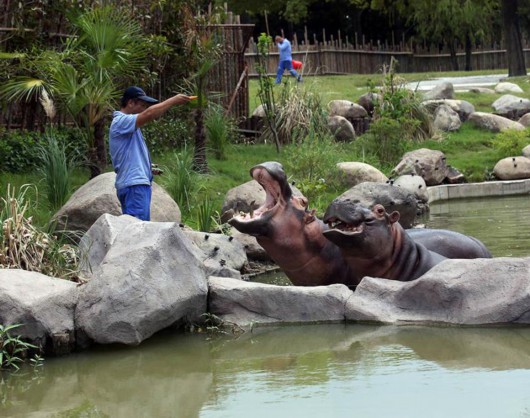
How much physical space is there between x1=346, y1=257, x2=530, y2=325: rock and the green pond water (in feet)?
0.31

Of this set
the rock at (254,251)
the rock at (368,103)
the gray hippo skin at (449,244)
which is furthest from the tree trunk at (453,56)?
the gray hippo skin at (449,244)

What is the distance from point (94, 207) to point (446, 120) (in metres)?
12.7

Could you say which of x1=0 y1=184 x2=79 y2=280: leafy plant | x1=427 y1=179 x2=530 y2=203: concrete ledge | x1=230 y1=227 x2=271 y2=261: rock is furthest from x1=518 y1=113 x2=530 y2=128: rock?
x1=0 y1=184 x2=79 y2=280: leafy plant

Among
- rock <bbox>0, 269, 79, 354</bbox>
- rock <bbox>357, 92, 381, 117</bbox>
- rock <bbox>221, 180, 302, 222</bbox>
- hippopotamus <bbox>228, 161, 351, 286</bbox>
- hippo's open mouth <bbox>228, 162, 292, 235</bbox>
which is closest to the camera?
rock <bbox>0, 269, 79, 354</bbox>

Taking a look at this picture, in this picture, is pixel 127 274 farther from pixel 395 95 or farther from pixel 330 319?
pixel 395 95

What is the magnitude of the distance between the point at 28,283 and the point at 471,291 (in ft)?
9.99

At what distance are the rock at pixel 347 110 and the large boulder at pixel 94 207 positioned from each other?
11.0 m

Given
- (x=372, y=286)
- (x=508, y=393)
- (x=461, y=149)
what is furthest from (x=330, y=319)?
(x=461, y=149)

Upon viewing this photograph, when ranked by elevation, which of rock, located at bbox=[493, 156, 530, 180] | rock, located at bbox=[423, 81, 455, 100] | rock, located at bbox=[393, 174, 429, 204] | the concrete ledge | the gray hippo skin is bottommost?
the concrete ledge

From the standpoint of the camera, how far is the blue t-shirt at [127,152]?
29.8ft

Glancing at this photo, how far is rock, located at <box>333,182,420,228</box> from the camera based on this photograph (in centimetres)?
1150

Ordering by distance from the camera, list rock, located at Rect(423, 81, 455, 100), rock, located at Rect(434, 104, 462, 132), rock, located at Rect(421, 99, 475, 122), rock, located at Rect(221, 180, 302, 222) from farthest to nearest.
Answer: rock, located at Rect(423, 81, 455, 100), rock, located at Rect(421, 99, 475, 122), rock, located at Rect(434, 104, 462, 132), rock, located at Rect(221, 180, 302, 222)

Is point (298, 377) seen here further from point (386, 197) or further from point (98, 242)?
point (386, 197)

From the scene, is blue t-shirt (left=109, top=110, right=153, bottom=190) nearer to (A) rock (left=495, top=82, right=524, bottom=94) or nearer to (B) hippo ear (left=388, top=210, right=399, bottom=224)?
(B) hippo ear (left=388, top=210, right=399, bottom=224)
